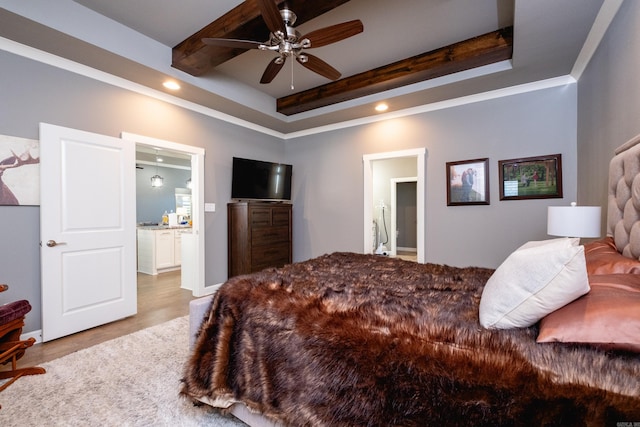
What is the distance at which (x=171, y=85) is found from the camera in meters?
3.38

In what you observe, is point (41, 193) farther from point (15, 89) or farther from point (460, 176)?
point (460, 176)

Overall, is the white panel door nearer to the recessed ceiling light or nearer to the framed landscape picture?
the framed landscape picture

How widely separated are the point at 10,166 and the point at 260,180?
2.77 m

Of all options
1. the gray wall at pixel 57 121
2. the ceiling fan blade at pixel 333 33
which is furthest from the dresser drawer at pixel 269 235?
the ceiling fan blade at pixel 333 33

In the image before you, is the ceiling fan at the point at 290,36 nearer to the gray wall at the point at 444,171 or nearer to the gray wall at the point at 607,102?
the gray wall at the point at 607,102

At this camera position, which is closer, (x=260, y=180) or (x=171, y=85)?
(x=171, y=85)

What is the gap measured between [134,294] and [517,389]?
12.1 ft

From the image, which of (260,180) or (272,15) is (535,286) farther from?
(260,180)

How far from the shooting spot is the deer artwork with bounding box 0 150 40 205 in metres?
2.47

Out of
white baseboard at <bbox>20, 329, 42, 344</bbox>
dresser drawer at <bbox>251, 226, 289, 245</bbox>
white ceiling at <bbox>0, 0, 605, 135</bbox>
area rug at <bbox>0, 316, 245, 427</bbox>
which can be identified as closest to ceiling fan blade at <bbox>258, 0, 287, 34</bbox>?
white ceiling at <bbox>0, 0, 605, 135</bbox>

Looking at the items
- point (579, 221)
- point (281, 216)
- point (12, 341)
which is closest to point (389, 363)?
point (579, 221)

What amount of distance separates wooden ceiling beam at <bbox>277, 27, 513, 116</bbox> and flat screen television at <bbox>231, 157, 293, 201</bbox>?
1.03 meters

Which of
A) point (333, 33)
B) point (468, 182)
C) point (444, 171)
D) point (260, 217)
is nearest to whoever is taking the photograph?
point (333, 33)

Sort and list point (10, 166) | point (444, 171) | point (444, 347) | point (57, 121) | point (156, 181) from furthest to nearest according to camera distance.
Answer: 1. point (156, 181)
2. point (444, 171)
3. point (57, 121)
4. point (10, 166)
5. point (444, 347)
